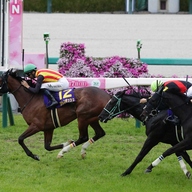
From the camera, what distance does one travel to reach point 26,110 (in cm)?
932

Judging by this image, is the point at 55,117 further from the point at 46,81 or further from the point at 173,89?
the point at 173,89

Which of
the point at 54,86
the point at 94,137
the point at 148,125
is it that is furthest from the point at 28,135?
the point at 148,125

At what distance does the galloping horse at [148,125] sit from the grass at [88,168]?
0.23m

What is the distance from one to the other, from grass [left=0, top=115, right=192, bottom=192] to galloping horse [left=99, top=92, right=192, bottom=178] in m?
0.23

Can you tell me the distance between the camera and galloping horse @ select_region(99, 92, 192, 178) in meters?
8.30

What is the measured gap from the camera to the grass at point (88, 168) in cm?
761

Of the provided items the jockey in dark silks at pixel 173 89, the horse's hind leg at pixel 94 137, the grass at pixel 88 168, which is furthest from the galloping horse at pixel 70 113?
the jockey in dark silks at pixel 173 89

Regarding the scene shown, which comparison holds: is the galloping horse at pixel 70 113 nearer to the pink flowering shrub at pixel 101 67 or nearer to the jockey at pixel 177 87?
A: the jockey at pixel 177 87

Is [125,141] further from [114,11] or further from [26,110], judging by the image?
[114,11]

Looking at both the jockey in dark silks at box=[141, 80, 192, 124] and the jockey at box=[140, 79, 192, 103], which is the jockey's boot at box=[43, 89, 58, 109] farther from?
the jockey at box=[140, 79, 192, 103]

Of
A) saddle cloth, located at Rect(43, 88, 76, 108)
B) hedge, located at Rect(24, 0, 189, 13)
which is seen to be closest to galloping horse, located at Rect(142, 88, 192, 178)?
saddle cloth, located at Rect(43, 88, 76, 108)

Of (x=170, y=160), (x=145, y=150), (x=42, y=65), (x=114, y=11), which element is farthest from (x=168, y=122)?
(x=114, y=11)

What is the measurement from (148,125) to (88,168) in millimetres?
985

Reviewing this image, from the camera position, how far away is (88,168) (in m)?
8.71
